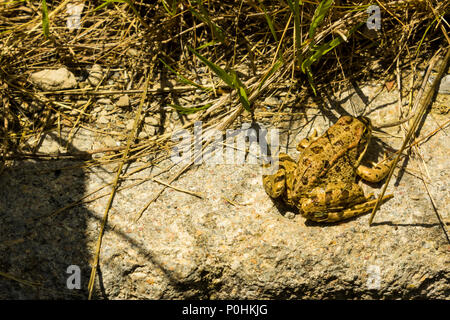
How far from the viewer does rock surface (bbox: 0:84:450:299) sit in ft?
9.70

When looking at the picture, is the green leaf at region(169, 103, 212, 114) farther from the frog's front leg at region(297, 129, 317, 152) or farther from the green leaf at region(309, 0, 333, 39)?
the green leaf at region(309, 0, 333, 39)

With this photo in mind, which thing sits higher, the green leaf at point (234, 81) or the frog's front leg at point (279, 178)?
the green leaf at point (234, 81)

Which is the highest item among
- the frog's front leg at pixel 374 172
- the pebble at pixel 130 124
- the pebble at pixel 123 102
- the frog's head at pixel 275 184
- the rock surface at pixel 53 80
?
the rock surface at pixel 53 80

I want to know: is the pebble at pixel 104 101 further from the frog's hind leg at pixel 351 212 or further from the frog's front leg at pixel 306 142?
the frog's hind leg at pixel 351 212

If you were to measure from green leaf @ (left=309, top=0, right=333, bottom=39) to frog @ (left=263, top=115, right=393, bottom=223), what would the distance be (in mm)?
754

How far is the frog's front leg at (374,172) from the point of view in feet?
10.4

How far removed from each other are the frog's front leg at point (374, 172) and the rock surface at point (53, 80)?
2.59m

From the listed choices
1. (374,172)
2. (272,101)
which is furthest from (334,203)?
(272,101)

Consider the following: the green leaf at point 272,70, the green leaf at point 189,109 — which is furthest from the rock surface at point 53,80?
the green leaf at point 272,70

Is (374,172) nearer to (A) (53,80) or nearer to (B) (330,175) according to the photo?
(B) (330,175)

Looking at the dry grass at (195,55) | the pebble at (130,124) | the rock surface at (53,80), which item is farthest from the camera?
the rock surface at (53,80)

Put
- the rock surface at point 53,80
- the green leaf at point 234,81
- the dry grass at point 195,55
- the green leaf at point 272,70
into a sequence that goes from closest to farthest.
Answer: the green leaf at point 234,81 → the green leaf at point 272,70 → the dry grass at point 195,55 → the rock surface at point 53,80

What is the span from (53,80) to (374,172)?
112 inches

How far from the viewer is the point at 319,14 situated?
10.1ft
